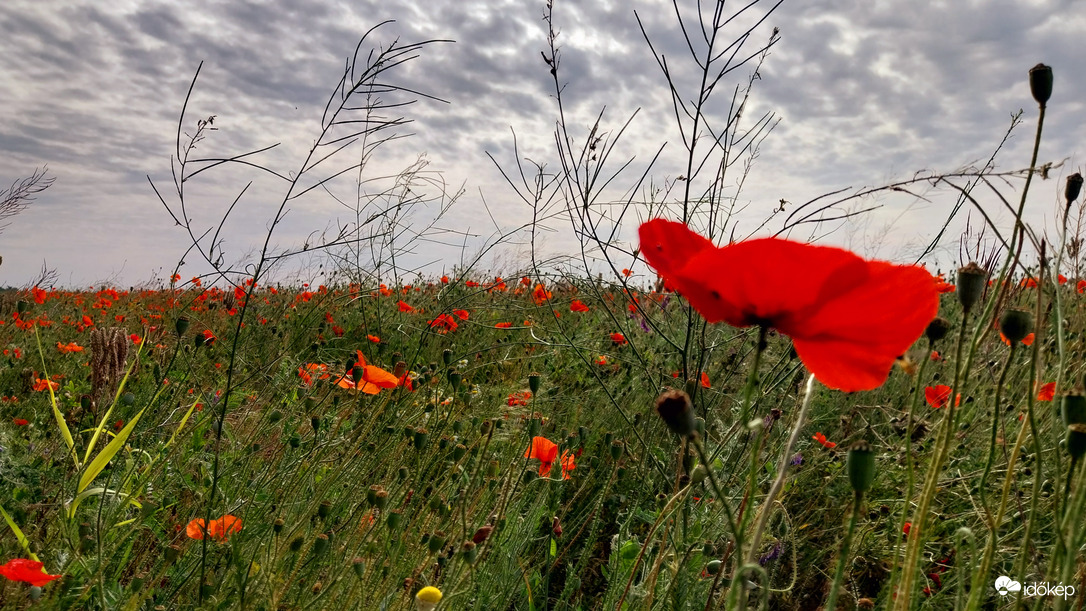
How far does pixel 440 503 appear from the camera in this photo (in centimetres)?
163

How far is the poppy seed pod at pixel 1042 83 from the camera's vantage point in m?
0.82

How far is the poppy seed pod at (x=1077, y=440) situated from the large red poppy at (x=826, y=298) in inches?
6.4

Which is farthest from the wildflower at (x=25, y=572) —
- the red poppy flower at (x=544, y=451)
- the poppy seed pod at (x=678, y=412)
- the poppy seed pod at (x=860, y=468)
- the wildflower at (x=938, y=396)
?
the wildflower at (x=938, y=396)

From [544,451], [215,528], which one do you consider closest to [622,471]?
[544,451]

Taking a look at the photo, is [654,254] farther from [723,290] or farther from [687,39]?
[687,39]

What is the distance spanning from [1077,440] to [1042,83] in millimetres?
439

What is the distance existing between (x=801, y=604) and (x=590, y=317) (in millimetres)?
3647

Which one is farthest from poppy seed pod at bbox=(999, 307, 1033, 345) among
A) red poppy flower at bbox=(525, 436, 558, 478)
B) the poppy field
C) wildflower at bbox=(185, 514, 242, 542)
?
wildflower at bbox=(185, 514, 242, 542)

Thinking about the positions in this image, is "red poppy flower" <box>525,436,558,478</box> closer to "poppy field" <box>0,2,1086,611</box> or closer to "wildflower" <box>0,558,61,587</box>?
"poppy field" <box>0,2,1086,611</box>

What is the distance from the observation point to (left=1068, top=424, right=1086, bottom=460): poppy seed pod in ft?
2.17

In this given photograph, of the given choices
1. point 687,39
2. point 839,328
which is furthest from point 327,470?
point 839,328

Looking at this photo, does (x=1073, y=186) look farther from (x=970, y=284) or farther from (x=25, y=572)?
(x=25, y=572)

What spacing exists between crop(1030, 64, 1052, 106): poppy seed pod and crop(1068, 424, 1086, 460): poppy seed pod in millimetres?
398

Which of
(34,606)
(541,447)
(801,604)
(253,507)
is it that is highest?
(541,447)
